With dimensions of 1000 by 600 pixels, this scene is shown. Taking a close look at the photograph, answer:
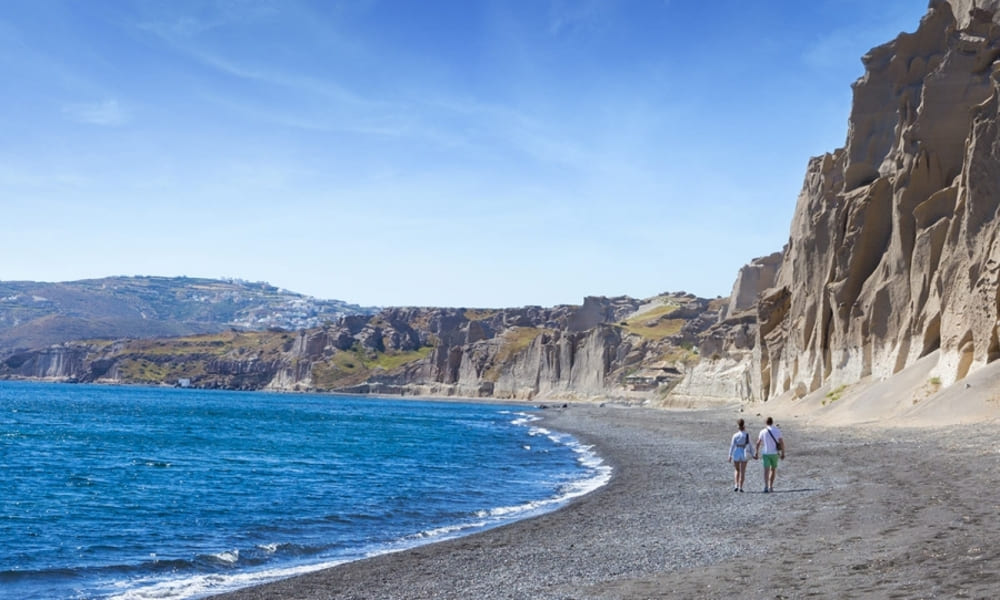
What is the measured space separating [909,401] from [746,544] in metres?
34.9

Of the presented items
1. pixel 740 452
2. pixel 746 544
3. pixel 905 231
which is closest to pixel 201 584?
Answer: pixel 746 544

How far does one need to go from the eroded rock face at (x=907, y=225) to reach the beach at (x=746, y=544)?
19.1 meters

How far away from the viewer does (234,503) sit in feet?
101

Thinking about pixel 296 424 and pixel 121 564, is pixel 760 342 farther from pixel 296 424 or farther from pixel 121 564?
pixel 121 564

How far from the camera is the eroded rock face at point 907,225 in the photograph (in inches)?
1891

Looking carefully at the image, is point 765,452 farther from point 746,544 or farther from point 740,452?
point 746,544

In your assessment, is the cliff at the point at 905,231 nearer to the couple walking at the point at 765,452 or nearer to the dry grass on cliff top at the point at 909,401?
the dry grass on cliff top at the point at 909,401

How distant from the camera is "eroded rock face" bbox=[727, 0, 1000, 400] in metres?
48.0

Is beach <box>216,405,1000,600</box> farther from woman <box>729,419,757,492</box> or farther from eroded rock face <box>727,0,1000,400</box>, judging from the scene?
eroded rock face <box>727,0,1000,400</box>

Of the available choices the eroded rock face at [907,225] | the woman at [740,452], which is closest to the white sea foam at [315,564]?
the woman at [740,452]

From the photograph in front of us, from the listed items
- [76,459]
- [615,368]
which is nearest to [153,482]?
[76,459]

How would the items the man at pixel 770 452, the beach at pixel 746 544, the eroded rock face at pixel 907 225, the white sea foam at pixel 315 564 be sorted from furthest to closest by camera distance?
the eroded rock face at pixel 907 225 → the man at pixel 770 452 → the white sea foam at pixel 315 564 → the beach at pixel 746 544

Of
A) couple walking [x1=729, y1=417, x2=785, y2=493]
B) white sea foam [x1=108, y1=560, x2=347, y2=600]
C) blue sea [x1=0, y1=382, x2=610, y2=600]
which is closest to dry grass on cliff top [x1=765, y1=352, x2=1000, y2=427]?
couple walking [x1=729, y1=417, x2=785, y2=493]

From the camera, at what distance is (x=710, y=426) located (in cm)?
6856
